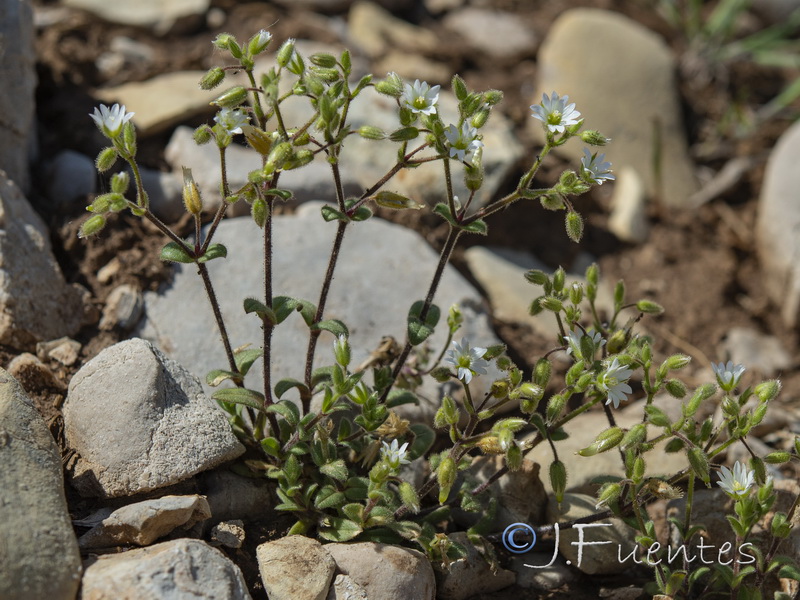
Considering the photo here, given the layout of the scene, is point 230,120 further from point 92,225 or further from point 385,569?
point 385,569

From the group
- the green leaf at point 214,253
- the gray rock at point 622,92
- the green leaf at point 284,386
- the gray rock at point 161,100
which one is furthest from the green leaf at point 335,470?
the gray rock at point 622,92

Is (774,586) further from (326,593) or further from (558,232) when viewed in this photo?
(558,232)

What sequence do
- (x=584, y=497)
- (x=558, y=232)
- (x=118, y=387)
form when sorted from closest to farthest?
(x=118, y=387), (x=584, y=497), (x=558, y=232)

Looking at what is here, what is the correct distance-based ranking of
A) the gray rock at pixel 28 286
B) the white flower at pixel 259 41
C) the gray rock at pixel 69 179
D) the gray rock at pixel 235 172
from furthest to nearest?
1. the gray rock at pixel 235 172
2. the gray rock at pixel 69 179
3. the gray rock at pixel 28 286
4. the white flower at pixel 259 41

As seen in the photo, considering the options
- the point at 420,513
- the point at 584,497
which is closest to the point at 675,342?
the point at 584,497

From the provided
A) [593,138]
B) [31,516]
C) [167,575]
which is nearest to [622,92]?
[593,138]

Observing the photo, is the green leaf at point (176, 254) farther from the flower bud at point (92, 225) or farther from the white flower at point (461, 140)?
the white flower at point (461, 140)
